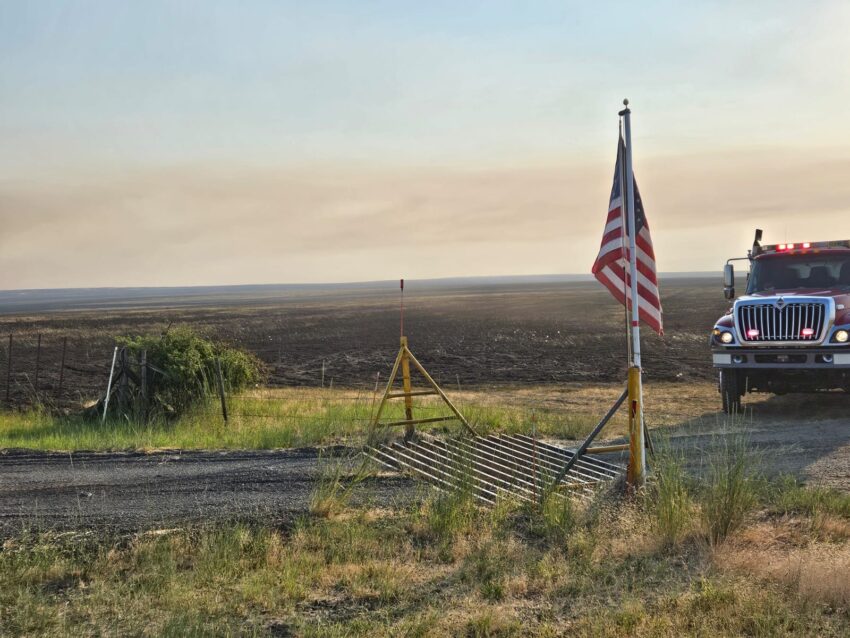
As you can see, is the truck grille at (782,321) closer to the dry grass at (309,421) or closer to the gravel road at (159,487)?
the dry grass at (309,421)

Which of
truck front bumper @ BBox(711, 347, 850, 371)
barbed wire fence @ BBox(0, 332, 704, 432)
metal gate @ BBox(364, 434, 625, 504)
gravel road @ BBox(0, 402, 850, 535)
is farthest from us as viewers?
barbed wire fence @ BBox(0, 332, 704, 432)

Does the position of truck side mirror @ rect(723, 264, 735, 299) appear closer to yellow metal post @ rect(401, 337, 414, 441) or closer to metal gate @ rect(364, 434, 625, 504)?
metal gate @ rect(364, 434, 625, 504)

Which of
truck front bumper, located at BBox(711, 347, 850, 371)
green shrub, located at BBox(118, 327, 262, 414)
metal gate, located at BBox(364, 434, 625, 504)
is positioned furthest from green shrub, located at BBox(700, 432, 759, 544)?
green shrub, located at BBox(118, 327, 262, 414)

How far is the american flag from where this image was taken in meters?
9.38

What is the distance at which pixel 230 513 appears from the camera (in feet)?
29.3

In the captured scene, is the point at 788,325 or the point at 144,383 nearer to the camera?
the point at 788,325

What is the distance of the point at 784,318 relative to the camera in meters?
15.6

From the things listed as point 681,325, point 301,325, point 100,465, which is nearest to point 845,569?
point 100,465

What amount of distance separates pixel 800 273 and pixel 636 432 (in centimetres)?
948

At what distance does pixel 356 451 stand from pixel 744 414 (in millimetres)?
7997

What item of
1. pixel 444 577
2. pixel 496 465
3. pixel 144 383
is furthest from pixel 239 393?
pixel 444 577

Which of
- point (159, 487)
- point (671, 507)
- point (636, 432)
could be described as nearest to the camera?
point (671, 507)

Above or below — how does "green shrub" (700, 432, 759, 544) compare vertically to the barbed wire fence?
above

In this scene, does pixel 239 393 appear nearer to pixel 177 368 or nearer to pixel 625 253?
pixel 177 368
